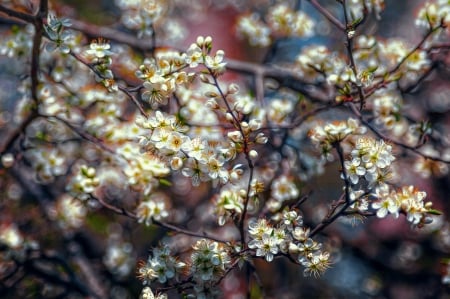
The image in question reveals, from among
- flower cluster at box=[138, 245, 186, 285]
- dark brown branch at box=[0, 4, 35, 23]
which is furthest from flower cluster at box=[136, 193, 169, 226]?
dark brown branch at box=[0, 4, 35, 23]

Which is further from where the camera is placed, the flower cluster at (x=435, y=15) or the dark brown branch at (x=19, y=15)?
the flower cluster at (x=435, y=15)

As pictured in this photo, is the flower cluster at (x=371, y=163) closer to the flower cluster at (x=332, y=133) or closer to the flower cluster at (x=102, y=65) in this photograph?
the flower cluster at (x=332, y=133)

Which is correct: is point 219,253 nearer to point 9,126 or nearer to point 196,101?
point 196,101

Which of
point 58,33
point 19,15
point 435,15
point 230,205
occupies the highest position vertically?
point 435,15

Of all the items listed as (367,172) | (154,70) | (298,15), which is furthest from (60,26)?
(298,15)

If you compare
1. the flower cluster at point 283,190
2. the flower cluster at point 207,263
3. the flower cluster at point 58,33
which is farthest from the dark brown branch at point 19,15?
the flower cluster at point 283,190

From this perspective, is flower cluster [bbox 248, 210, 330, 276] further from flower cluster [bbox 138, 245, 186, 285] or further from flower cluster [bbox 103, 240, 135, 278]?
flower cluster [bbox 103, 240, 135, 278]

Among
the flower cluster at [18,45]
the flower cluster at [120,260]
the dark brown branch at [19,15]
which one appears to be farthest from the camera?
the flower cluster at [120,260]

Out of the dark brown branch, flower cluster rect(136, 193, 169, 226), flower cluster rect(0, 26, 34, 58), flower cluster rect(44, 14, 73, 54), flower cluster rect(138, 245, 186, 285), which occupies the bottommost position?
flower cluster rect(138, 245, 186, 285)

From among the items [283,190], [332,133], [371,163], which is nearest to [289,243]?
[371,163]

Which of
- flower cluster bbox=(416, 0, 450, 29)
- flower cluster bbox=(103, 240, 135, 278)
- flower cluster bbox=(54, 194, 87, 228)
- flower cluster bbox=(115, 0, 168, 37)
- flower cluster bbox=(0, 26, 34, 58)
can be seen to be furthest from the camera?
flower cluster bbox=(103, 240, 135, 278)

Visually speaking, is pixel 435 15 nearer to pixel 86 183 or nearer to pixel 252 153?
pixel 252 153

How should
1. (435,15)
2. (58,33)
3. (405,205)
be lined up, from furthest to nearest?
(435,15) → (58,33) → (405,205)
